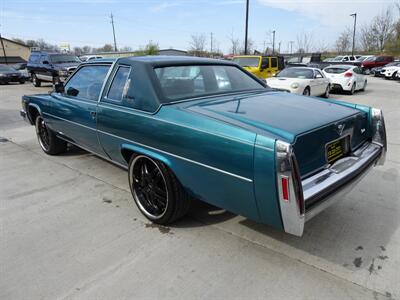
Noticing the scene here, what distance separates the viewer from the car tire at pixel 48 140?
206 inches

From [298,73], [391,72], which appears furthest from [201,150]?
[391,72]

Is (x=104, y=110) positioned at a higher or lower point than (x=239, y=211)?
higher

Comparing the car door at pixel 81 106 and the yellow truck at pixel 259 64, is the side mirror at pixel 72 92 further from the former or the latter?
the yellow truck at pixel 259 64

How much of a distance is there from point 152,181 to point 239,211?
108cm

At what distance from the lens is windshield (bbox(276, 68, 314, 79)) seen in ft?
38.3

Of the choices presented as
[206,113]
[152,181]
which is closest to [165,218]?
[152,181]

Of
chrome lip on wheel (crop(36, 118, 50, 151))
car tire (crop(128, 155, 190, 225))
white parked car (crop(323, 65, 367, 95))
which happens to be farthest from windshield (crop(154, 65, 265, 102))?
white parked car (crop(323, 65, 367, 95))

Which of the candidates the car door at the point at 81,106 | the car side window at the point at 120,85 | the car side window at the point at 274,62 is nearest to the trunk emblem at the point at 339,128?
the car side window at the point at 120,85

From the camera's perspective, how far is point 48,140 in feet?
17.8

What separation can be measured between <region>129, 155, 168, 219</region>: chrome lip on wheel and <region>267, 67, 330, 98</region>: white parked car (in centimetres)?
828

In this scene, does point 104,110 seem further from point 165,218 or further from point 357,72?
point 357,72

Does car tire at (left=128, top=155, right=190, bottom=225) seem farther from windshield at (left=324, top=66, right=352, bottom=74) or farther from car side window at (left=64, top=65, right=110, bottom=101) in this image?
windshield at (left=324, top=66, right=352, bottom=74)

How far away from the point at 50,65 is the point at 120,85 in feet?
52.3

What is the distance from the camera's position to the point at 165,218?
10.1 ft
